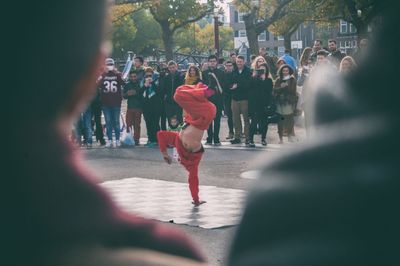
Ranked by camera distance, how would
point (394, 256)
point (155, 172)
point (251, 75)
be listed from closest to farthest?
1. point (394, 256)
2. point (155, 172)
3. point (251, 75)

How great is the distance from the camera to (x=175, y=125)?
14672 mm

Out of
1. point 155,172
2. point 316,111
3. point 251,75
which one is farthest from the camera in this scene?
point 251,75

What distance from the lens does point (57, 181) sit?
63 centimetres

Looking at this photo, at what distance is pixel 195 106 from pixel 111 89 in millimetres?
6121

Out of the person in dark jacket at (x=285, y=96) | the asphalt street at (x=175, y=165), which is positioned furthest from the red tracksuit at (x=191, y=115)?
the person in dark jacket at (x=285, y=96)

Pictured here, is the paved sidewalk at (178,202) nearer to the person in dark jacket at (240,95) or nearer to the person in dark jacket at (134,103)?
the person in dark jacket at (240,95)

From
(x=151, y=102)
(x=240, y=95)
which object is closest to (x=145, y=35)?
(x=151, y=102)

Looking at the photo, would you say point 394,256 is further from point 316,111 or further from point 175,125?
point 175,125

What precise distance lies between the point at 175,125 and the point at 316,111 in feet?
46.0

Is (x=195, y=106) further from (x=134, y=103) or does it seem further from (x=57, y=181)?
(x=57, y=181)

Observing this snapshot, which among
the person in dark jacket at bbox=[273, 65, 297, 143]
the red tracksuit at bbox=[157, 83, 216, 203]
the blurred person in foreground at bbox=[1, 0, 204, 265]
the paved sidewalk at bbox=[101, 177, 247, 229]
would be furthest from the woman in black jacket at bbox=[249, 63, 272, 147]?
the blurred person in foreground at bbox=[1, 0, 204, 265]

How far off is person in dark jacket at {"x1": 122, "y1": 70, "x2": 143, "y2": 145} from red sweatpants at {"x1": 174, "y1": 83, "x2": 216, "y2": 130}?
22.0 ft

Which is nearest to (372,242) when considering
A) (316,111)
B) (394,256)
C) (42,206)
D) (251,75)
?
(394,256)

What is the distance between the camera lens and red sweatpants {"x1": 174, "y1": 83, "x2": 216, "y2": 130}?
8.63m
